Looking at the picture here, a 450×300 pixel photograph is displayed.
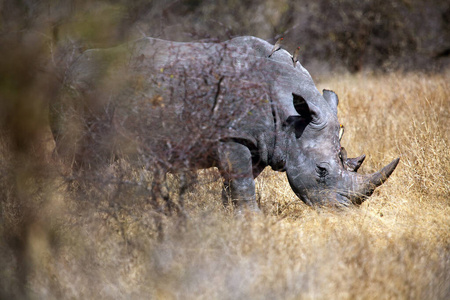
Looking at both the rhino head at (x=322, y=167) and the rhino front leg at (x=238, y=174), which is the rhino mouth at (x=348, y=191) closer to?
the rhino head at (x=322, y=167)

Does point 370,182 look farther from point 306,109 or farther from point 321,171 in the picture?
point 306,109

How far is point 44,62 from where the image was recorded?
12.0ft

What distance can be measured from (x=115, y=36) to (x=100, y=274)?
5.46ft

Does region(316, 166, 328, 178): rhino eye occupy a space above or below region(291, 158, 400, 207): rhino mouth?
above

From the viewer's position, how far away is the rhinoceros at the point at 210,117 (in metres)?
4.24

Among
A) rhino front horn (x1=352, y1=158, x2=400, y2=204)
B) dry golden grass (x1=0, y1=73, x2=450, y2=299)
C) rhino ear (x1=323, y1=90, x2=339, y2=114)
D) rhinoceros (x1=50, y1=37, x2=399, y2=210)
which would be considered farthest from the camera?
rhino ear (x1=323, y1=90, x2=339, y2=114)

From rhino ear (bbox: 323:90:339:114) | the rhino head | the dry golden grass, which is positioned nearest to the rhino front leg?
the dry golden grass

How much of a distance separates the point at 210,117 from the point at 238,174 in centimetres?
69

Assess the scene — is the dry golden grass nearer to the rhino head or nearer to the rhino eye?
the rhino head

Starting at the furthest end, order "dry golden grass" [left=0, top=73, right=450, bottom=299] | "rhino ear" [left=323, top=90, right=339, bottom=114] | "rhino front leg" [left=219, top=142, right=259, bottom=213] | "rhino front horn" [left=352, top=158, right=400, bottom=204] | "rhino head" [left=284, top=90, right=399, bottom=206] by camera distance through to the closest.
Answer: "rhino ear" [left=323, top=90, right=339, bottom=114], "rhino front horn" [left=352, top=158, right=400, bottom=204], "rhino head" [left=284, top=90, right=399, bottom=206], "rhino front leg" [left=219, top=142, right=259, bottom=213], "dry golden grass" [left=0, top=73, right=450, bottom=299]

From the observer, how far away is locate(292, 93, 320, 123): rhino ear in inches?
203

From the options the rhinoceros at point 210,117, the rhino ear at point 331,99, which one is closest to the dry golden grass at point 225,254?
the rhinoceros at point 210,117

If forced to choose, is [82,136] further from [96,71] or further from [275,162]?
[275,162]

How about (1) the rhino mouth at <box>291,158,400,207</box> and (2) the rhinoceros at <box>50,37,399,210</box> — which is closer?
(2) the rhinoceros at <box>50,37,399,210</box>
